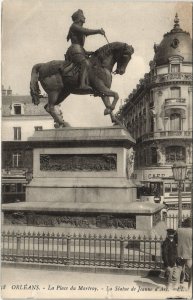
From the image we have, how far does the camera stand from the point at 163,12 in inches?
468

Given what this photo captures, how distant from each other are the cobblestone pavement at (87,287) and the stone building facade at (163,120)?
21.1 m

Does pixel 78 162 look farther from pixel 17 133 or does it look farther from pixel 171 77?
pixel 171 77

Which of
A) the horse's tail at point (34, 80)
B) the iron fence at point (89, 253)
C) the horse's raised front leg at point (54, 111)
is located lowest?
the iron fence at point (89, 253)

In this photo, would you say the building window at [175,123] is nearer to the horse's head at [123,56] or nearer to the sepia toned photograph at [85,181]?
the sepia toned photograph at [85,181]

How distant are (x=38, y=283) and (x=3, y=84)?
5278 mm

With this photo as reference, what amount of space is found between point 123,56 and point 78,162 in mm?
3194

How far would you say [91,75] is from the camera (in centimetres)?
1234

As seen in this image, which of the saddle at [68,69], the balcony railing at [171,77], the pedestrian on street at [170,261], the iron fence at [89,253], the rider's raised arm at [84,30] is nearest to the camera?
the pedestrian on street at [170,261]

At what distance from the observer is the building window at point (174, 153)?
36.1m

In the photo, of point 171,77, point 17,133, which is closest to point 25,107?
point 17,133

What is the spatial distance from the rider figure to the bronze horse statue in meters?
0.19

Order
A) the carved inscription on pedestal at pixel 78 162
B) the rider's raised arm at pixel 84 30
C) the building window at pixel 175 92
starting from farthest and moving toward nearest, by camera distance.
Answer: the building window at pixel 175 92
the rider's raised arm at pixel 84 30
the carved inscription on pedestal at pixel 78 162

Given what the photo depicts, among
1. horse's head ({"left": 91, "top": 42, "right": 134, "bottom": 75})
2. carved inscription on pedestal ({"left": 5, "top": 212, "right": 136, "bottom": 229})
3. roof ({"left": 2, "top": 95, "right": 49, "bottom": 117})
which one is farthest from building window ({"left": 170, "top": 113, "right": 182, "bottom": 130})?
carved inscription on pedestal ({"left": 5, "top": 212, "right": 136, "bottom": 229})

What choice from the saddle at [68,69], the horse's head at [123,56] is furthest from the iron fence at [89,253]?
the horse's head at [123,56]
